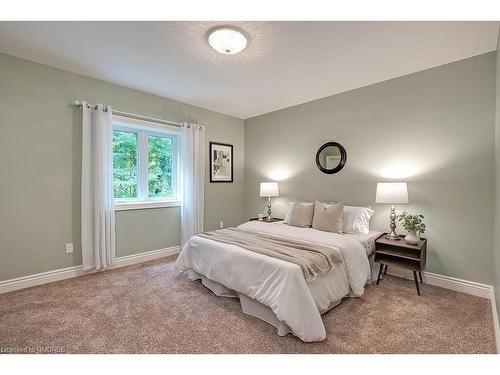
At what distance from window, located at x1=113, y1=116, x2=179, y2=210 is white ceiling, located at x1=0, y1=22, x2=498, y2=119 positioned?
674 mm

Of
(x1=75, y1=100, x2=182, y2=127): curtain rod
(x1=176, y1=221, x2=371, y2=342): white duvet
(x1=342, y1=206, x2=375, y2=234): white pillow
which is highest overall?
(x1=75, y1=100, x2=182, y2=127): curtain rod

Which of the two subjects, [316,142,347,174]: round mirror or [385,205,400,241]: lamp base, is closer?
[385,205,400,241]: lamp base

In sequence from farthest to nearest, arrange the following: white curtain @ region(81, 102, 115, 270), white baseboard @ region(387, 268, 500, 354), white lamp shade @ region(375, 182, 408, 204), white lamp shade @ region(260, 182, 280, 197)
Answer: white lamp shade @ region(260, 182, 280, 197), white curtain @ region(81, 102, 115, 270), white lamp shade @ region(375, 182, 408, 204), white baseboard @ region(387, 268, 500, 354)

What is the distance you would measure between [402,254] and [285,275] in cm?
158

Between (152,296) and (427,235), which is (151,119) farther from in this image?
(427,235)

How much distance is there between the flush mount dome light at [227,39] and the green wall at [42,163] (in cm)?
186

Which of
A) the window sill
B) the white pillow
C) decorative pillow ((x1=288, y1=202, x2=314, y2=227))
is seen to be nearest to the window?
the window sill

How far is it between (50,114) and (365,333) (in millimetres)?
3956

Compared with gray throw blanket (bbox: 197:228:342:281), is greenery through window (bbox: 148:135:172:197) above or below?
above

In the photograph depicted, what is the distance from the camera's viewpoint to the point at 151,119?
358 cm

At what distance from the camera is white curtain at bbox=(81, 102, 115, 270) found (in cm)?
296

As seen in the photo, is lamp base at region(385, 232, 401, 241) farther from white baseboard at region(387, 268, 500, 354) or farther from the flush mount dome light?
the flush mount dome light

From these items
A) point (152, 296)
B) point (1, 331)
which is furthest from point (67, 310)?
point (152, 296)

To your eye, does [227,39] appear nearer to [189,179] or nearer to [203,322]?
[189,179]
